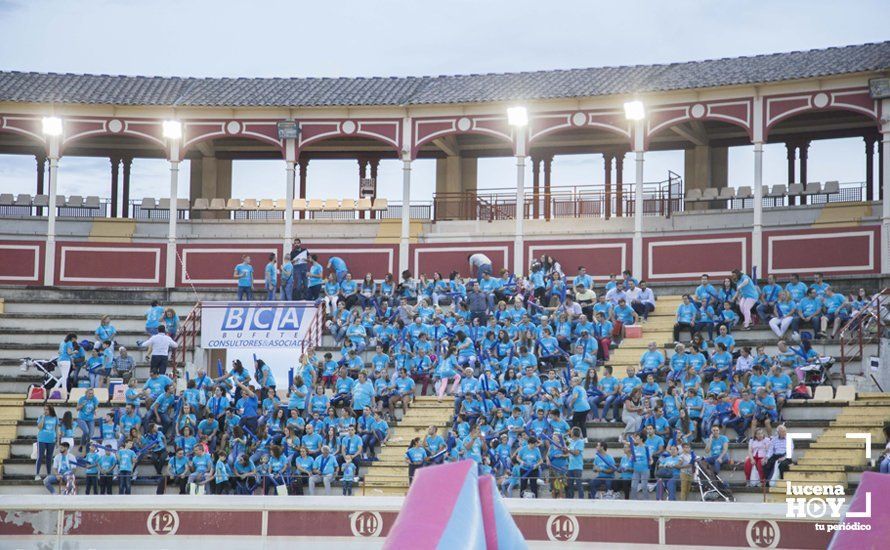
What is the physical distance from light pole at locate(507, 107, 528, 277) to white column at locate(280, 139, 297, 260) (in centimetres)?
603

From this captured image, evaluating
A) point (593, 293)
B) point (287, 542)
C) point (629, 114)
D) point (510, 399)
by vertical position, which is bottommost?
point (287, 542)

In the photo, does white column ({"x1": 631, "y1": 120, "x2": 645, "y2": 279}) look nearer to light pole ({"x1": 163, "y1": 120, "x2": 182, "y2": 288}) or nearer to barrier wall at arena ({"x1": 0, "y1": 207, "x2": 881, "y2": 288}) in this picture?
barrier wall at arena ({"x1": 0, "y1": 207, "x2": 881, "y2": 288})

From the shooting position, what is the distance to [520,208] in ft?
114

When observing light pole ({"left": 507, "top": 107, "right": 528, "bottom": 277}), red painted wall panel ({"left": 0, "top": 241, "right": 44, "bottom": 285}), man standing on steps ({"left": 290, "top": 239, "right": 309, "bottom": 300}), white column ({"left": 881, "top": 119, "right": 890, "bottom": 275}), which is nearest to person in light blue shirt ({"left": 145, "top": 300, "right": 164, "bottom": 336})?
man standing on steps ({"left": 290, "top": 239, "right": 309, "bottom": 300})

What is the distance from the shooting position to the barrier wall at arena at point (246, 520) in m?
19.2

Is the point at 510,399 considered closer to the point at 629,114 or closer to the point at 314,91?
the point at 629,114

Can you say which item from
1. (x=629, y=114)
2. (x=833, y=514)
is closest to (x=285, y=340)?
(x=629, y=114)

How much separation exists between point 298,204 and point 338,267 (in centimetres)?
542

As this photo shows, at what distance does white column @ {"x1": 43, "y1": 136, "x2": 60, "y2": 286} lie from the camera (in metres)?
36.2

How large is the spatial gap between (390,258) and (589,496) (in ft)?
50.9

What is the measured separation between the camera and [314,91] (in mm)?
37281

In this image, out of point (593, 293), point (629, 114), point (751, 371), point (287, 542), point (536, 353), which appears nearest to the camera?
point (287, 542)

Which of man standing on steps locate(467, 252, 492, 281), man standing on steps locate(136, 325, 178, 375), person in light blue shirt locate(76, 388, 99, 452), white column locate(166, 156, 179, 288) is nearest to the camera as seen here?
person in light blue shirt locate(76, 388, 99, 452)

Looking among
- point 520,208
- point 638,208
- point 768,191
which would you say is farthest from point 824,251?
point 520,208
